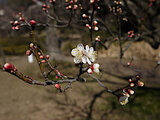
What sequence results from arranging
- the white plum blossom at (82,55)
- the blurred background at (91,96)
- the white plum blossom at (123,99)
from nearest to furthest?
the white plum blossom at (82,55), the white plum blossom at (123,99), the blurred background at (91,96)

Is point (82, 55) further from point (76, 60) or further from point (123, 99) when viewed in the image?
point (123, 99)

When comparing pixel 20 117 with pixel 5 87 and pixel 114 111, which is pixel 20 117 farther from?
pixel 114 111

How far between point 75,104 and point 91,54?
3.59 m

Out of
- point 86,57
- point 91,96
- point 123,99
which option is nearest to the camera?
point 86,57

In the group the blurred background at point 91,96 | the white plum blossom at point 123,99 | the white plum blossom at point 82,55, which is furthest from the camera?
the blurred background at point 91,96

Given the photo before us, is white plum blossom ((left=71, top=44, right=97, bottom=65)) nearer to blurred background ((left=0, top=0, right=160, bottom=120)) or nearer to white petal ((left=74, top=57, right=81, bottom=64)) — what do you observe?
white petal ((left=74, top=57, right=81, bottom=64))

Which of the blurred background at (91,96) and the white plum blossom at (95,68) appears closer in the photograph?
the white plum blossom at (95,68)

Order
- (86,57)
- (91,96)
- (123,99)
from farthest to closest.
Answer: (91,96) < (123,99) < (86,57)

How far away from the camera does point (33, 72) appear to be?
6754mm

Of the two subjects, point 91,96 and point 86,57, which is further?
point 91,96

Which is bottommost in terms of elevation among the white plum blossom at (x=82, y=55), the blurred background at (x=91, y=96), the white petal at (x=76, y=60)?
the blurred background at (x=91, y=96)

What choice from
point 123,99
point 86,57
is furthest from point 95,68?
point 123,99

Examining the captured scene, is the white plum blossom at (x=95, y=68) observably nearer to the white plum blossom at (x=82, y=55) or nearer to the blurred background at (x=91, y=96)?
the white plum blossom at (x=82, y=55)

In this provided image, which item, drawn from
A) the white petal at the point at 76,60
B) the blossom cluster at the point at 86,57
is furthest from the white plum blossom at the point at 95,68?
the white petal at the point at 76,60
